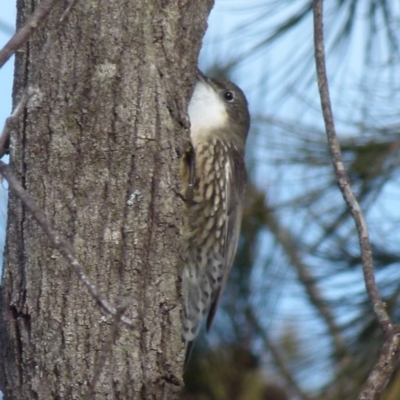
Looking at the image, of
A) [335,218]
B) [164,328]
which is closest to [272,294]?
[335,218]

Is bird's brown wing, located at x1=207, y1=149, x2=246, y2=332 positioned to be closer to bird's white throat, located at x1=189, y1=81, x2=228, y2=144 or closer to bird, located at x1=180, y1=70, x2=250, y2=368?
bird, located at x1=180, y1=70, x2=250, y2=368

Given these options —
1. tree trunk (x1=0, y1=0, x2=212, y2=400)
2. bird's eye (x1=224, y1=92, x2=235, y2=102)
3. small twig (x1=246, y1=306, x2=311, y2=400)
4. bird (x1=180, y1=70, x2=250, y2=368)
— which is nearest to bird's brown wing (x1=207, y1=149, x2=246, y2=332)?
bird (x1=180, y1=70, x2=250, y2=368)

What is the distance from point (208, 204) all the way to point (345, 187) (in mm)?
982

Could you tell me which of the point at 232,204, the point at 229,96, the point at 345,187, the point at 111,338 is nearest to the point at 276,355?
the point at 232,204

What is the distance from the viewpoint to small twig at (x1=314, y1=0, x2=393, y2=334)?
2.06 m

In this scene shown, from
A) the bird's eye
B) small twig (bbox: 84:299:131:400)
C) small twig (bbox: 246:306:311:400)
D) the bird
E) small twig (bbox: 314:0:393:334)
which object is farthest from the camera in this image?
small twig (bbox: 246:306:311:400)

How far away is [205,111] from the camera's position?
11.4 feet

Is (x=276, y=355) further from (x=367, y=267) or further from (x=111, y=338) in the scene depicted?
(x=111, y=338)

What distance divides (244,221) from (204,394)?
31.7 inches

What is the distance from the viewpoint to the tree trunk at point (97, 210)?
2068mm

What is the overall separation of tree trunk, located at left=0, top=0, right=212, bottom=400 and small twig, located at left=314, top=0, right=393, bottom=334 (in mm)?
403

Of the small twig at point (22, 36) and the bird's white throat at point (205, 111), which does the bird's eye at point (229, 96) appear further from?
the small twig at point (22, 36)

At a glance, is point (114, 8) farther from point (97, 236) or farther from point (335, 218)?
point (335, 218)

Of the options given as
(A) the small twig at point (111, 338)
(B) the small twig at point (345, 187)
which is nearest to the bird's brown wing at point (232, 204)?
(B) the small twig at point (345, 187)
